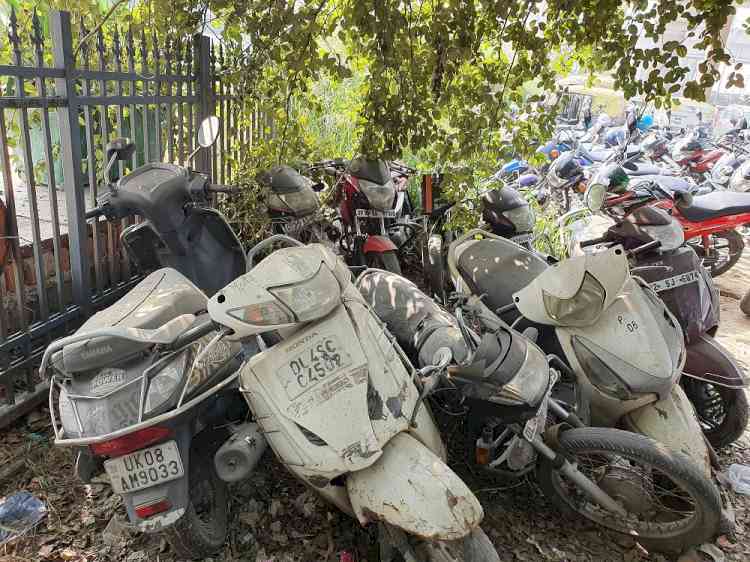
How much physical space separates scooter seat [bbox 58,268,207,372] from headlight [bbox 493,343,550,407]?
1173 mm

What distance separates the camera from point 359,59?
3.79 meters

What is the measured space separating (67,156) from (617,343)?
9.14 ft

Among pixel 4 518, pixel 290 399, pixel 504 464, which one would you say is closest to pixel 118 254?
pixel 4 518

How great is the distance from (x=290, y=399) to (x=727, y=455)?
258 centimetres

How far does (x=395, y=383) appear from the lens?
6.52 feet

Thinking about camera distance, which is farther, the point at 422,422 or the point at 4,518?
the point at 4,518

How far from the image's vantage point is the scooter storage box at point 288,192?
12.3 feet

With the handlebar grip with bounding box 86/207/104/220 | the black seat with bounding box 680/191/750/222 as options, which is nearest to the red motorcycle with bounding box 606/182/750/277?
the black seat with bounding box 680/191/750/222

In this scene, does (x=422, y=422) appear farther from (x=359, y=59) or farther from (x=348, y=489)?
(x=359, y=59)

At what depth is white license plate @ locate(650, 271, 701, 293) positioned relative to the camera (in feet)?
10.2

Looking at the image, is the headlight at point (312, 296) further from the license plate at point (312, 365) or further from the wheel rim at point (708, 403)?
the wheel rim at point (708, 403)

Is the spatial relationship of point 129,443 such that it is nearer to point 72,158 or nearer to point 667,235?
point 72,158

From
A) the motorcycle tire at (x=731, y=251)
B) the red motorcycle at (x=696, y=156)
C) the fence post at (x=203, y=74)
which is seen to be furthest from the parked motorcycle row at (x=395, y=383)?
the red motorcycle at (x=696, y=156)

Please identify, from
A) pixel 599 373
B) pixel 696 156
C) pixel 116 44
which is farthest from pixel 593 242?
pixel 696 156
